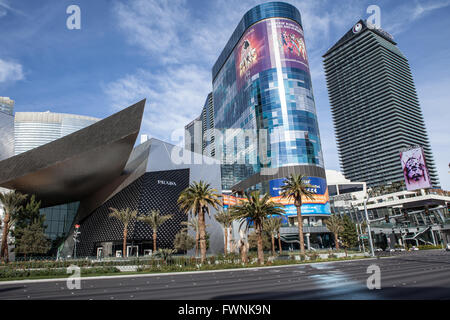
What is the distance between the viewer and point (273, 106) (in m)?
89.0

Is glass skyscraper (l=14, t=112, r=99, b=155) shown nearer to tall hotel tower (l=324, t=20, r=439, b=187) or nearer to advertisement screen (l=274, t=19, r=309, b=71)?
advertisement screen (l=274, t=19, r=309, b=71)

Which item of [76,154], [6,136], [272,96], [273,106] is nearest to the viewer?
[76,154]

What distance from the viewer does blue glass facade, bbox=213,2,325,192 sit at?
8569 cm

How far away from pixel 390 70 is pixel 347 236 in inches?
6557

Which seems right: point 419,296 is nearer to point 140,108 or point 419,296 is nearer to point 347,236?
point 140,108

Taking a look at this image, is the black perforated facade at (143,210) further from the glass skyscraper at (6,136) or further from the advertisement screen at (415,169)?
the advertisement screen at (415,169)

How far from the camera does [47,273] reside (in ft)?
87.7

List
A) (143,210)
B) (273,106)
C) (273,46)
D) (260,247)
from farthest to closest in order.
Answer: (273,46) < (273,106) < (143,210) < (260,247)

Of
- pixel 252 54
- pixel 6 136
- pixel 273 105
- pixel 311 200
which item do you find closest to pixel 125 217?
pixel 6 136

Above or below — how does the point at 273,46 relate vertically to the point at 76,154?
above

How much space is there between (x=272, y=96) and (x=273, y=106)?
3.47 m

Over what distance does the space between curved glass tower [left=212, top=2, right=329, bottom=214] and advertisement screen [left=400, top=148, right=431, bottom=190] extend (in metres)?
21.7

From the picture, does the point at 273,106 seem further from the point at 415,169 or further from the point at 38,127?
the point at 38,127

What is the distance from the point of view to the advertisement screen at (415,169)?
73.2 metres
